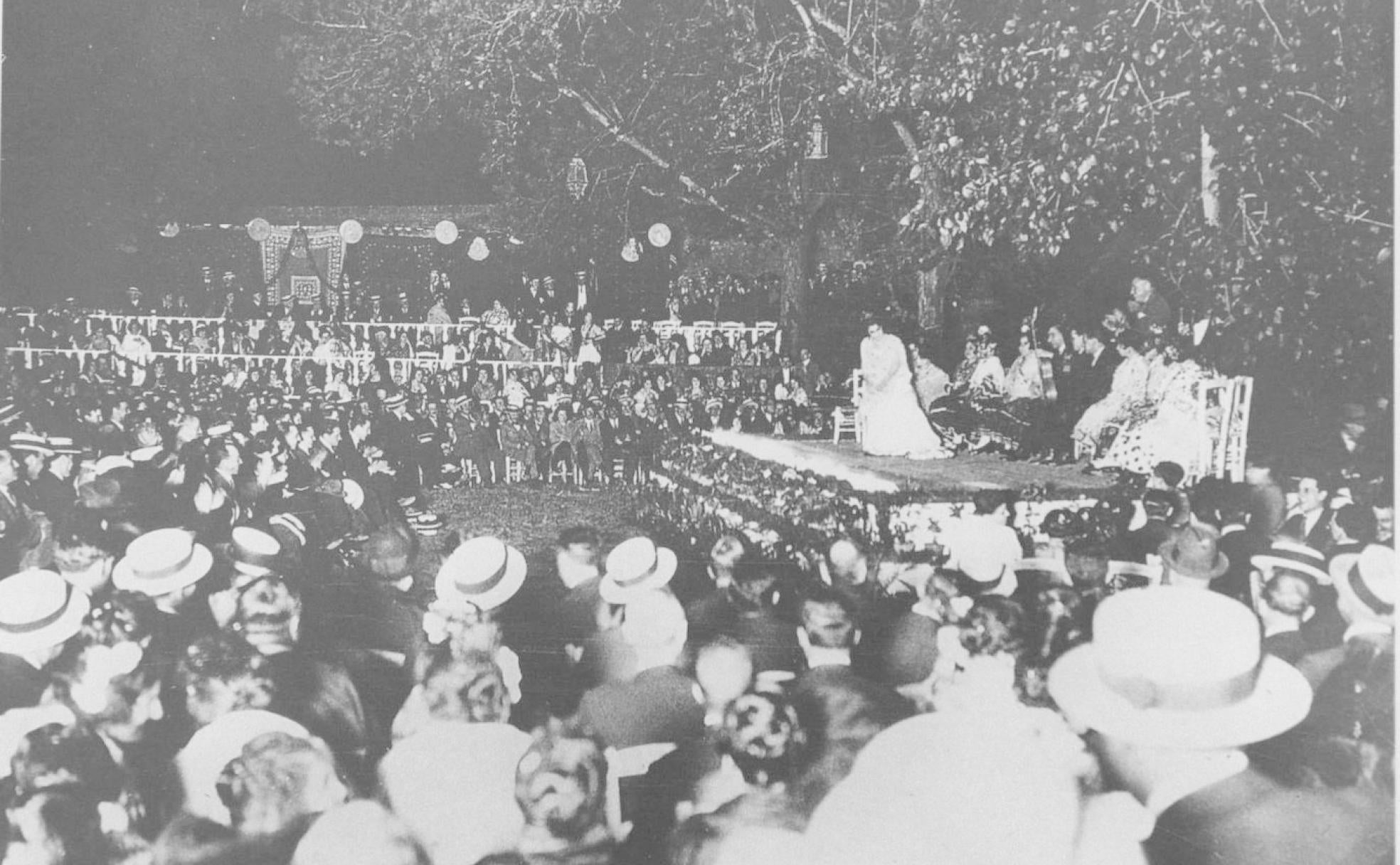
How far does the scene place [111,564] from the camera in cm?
345

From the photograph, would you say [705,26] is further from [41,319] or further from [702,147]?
[41,319]

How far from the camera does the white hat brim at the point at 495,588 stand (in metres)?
3.39

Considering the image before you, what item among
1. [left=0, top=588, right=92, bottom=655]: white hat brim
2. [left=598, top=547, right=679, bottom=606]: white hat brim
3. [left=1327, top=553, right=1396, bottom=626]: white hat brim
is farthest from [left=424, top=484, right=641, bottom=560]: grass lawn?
[left=1327, top=553, right=1396, bottom=626]: white hat brim

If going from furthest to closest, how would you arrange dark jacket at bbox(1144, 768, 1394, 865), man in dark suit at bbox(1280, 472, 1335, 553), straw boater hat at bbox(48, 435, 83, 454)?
straw boater hat at bbox(48, 435, 83, 454) → man in dark suit at bbox(1280, 472, 1335, 553) → dark jacket at bbox(1144, 768, 1394, 865)

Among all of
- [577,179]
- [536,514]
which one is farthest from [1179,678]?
[577,179]

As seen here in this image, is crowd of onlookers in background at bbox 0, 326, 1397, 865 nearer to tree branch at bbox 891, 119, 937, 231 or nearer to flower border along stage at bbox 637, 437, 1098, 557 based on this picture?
flower border along stage at bbox 637, 437, 1098, 557

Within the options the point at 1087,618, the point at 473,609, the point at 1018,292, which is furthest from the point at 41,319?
the point at 1087,618

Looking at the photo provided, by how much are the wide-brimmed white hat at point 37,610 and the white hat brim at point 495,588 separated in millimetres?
1273

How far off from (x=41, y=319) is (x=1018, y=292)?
11.5 feet

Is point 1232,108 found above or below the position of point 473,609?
above

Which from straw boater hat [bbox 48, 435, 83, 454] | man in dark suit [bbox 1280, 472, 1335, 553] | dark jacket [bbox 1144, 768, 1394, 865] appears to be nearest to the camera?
dark jacket [bbox 1144, 768, 1394, 865]

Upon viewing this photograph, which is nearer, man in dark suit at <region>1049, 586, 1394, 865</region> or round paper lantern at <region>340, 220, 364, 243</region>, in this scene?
man in dark suit at <region>1049, 586, 1394, 865</region>

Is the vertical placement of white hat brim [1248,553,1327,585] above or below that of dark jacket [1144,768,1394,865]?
above

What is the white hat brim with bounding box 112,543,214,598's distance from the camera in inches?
135
